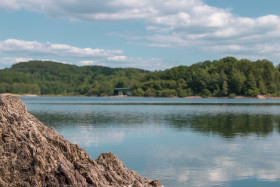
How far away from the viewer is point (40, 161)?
5480 mm

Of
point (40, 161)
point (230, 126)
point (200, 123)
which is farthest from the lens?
point (200, 123)

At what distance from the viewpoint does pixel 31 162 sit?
550 cm

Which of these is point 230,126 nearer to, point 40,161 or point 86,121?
point 86,121

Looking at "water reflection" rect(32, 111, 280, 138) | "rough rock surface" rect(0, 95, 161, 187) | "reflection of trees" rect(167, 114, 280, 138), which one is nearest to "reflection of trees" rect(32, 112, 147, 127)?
"water reflection" rect(32, 111, 280, 138)

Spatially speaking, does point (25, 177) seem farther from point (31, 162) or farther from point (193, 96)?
point (193, 96)

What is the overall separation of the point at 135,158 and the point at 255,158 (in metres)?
5.59

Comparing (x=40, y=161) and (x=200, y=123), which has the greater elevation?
(x=40, y=161)

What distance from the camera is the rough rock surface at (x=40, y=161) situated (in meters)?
5.43

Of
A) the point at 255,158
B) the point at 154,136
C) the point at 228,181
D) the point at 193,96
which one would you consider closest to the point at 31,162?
the point at 228,181

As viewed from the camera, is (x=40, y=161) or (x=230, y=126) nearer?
(x=40, y=161)

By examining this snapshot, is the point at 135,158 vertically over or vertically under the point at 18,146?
under

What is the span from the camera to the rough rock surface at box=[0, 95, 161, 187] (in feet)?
17.8

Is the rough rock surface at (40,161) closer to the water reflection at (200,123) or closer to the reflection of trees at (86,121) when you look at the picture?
the water reflection at (200,123)

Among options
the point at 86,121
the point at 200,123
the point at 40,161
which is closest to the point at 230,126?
the point at 200,123
